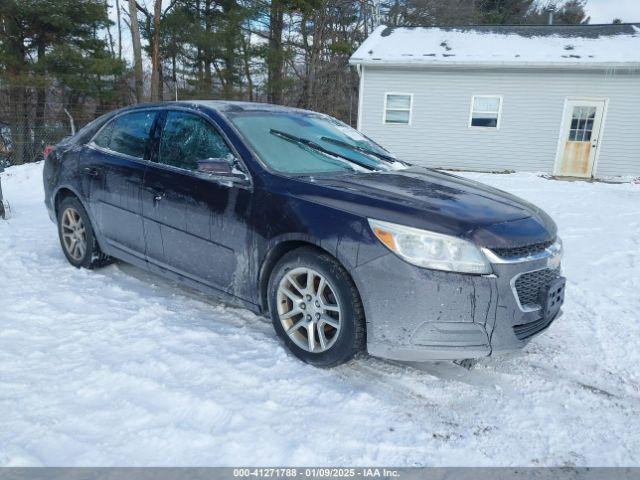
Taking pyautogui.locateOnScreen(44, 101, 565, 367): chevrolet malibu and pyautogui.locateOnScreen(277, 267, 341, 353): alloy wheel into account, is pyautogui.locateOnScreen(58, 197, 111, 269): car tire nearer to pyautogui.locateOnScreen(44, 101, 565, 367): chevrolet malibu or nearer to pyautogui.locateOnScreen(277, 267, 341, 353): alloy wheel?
pyautogui.locateOnScreen(44, 101, 565, 367): chevrolet malibu

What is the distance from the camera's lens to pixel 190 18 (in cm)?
2233

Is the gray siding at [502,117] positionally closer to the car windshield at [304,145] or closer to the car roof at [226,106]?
the car windshield at [304,145]

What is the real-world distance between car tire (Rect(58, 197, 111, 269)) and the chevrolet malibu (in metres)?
0.20

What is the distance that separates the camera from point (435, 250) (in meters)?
2.49

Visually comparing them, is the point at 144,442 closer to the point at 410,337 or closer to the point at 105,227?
the point at 410,337

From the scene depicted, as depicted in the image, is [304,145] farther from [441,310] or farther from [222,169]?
[441,310]

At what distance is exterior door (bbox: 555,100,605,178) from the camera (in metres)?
13.7

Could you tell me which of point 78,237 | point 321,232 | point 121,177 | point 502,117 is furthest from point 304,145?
point 502,117

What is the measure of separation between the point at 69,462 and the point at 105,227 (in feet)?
8.23

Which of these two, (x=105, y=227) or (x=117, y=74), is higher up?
(x=117, y=74)

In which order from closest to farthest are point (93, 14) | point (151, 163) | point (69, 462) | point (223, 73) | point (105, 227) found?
point (69, 462)
point (151, 163)
point (105, 227)
point (93, 14)
point (223, 73)

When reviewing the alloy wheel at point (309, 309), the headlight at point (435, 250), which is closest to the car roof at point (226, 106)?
the alloy wheel at point (309, 309)

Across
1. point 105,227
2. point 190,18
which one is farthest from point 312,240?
point 190,18

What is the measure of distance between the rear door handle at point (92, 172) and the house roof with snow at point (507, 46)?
37.7ft
